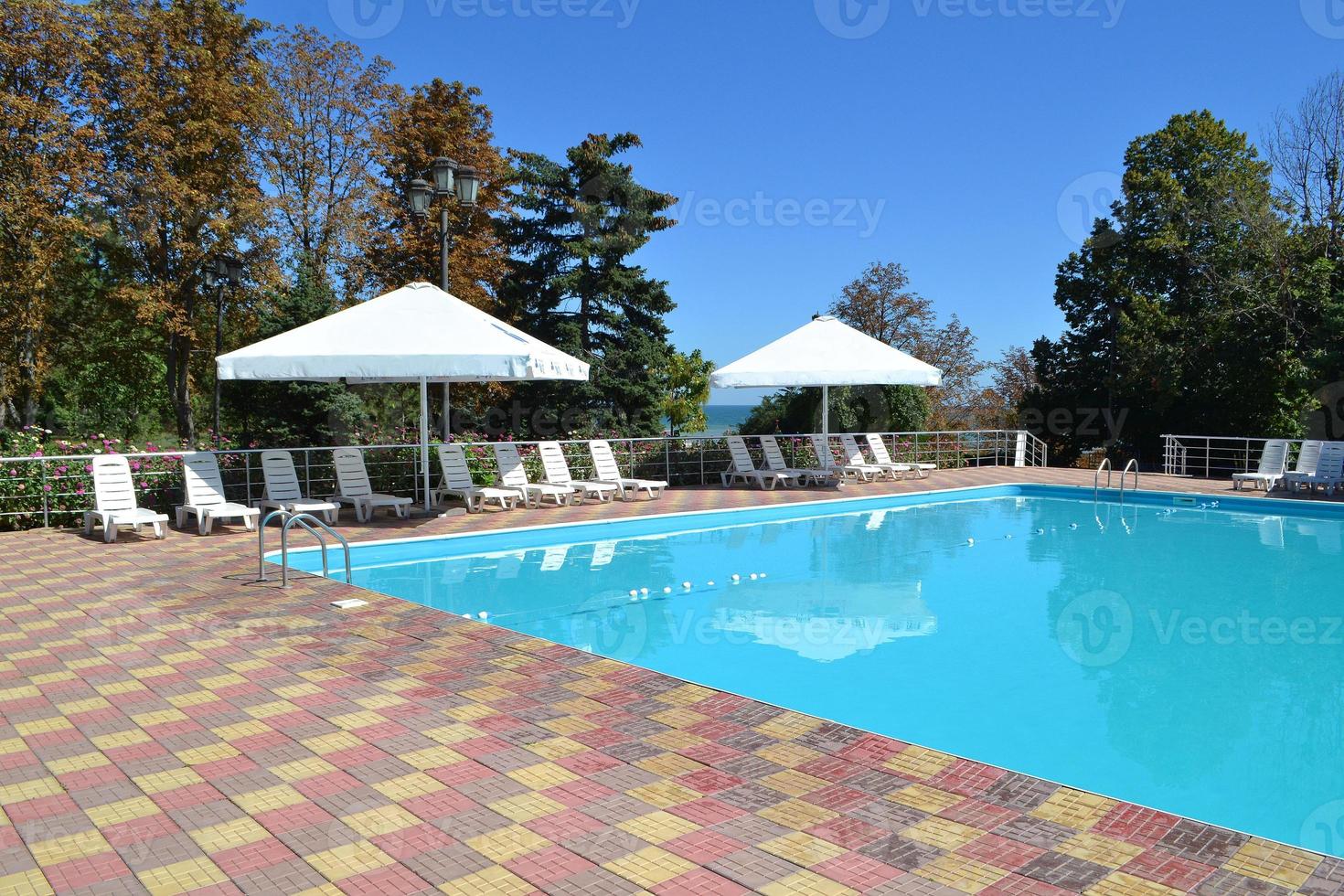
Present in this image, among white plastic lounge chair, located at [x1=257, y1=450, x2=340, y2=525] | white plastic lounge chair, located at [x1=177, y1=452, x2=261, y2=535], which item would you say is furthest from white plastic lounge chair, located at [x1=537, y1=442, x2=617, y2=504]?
white plastic lounge chair, located at [x1=177, y1=452, x2=261, y2=535]

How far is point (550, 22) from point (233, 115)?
969 cm

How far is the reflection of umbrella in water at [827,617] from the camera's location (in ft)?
23.4

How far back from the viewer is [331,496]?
12680mm

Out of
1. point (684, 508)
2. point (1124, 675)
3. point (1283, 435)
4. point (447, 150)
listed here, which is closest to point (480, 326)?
point (684, 508)

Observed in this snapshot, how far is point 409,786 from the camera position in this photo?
371cm

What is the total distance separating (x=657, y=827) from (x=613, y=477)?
452 inches

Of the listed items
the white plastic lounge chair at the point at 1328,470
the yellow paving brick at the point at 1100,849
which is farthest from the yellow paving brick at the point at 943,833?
the white plastic lounge chair at the point at 1328,470

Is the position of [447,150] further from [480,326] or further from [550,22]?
[480,326]

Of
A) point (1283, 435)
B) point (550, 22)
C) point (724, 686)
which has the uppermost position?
point (550, 22)

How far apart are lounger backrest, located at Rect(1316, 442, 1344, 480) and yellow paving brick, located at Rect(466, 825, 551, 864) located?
661 inches

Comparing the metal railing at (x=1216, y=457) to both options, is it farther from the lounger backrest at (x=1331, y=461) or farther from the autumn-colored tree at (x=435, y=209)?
the autumn-colored tree at (x=435, y=209)

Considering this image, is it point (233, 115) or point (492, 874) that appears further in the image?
Answer: point (233, 115)
